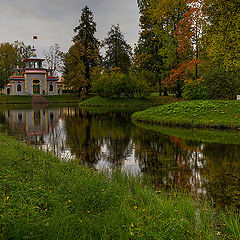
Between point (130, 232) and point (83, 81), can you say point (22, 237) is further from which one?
point (83, 81)

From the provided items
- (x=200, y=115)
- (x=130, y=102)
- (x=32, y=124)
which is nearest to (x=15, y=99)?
(x=130, y=102)

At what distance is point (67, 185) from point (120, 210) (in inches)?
56.3

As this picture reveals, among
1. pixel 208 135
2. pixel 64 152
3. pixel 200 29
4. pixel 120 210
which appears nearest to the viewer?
pixel 120 210

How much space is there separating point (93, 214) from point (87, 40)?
60.1m

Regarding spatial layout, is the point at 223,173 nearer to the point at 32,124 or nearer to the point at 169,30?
the point at 32,124

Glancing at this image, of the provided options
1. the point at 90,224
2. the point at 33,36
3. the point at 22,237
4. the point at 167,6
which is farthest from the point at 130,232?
the point at 33,36

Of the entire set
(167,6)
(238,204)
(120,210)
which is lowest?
(238,204)

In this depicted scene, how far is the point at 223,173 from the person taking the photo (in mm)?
7469

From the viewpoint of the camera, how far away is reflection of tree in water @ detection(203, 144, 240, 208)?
5.70 metres

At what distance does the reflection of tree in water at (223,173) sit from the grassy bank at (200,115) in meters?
5.33

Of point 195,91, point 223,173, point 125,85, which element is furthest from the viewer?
point 125,85

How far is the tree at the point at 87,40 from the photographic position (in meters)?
59.0

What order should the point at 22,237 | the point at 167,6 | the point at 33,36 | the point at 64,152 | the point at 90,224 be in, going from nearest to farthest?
the point at 22,237
the point at 90,224
the point at 64,152
the point at 167,6
the point at 33,36

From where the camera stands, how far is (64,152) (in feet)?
33.3
